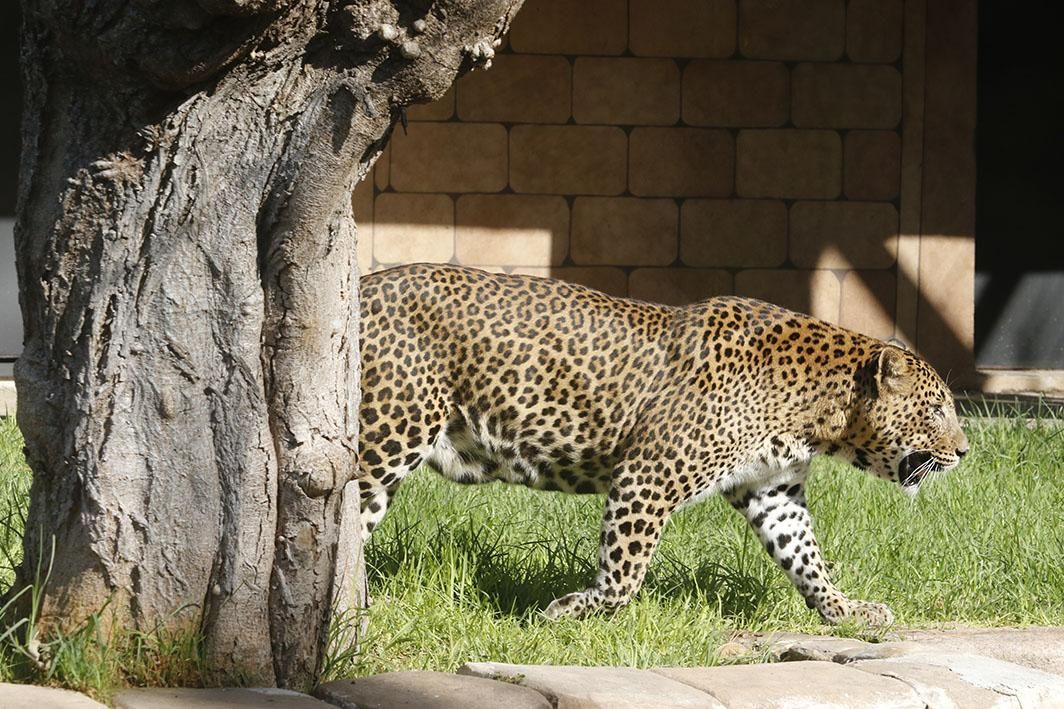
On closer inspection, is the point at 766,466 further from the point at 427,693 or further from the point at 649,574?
the point at 427,693

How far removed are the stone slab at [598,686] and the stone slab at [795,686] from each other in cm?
7

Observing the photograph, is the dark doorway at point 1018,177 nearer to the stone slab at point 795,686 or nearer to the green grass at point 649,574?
the green grass at point 649,574

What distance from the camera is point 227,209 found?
3916 millimetres

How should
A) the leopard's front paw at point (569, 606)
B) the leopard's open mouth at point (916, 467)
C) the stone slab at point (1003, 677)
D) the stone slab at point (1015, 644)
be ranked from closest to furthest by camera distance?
the stone slab at point (1003, 677) → the stone slab at point (1015, 644) → the leopard's front paw at point (569, 606) → the leopard's open mouth at point (916, 467)

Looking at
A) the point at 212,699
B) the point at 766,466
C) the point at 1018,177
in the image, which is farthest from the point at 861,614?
the point at 1018,177

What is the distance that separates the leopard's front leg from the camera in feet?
18.4

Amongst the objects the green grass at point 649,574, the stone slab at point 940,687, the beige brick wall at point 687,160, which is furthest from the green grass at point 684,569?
the beige brick wall at point 687,160

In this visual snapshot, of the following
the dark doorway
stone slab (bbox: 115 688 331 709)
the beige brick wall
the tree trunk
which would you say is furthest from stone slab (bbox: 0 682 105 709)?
the dark doorway

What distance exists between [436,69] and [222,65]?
49 centimetres

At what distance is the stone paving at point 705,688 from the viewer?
371 centimetres

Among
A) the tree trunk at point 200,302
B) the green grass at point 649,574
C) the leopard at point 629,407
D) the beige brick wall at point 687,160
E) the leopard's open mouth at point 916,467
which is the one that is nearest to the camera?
the tree trunk at point 200,302

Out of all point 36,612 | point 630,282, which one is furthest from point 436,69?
point 630,282

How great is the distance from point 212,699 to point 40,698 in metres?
0.39

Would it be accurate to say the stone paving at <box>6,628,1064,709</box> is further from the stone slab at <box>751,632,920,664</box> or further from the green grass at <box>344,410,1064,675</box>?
the green grass at <box>344,410,1064,675</box>
